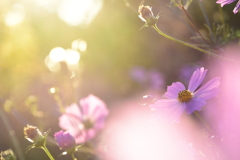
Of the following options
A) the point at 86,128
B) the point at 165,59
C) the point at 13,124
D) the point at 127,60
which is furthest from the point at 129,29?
the point at 86,128

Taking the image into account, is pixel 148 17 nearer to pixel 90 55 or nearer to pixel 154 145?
pixel 154 145

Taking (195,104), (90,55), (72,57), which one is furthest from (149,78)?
(195,104)

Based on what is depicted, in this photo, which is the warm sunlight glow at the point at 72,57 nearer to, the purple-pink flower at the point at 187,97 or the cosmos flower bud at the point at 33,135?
the cosmos flower bud at the point at 33,135

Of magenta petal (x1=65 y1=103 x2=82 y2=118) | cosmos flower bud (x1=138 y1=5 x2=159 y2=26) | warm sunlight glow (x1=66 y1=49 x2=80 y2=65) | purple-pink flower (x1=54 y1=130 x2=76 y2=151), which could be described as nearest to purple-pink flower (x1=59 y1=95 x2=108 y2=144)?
magenta petal (x1=65 y1=103 x2=82 y2=118)

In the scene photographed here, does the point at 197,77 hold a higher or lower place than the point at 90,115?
lower

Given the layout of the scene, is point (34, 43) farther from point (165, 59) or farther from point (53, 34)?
point (165, 59)

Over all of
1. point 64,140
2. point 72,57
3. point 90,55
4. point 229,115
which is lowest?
point 229,115

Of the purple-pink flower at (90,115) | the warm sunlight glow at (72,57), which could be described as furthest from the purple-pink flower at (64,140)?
the warm sunlight glow at (72,57)
